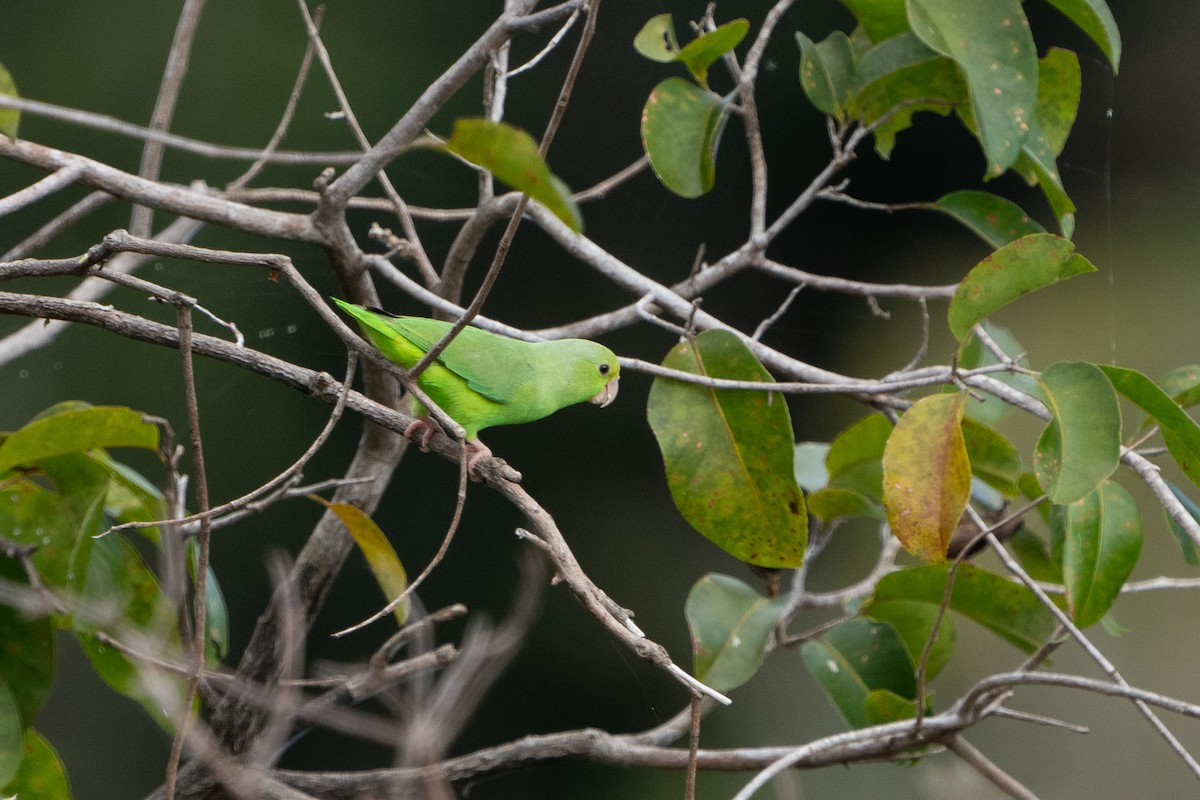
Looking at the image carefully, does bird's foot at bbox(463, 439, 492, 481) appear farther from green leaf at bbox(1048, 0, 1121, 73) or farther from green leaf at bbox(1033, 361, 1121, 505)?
green leaf at bbox(1048, 0, 1121, 73)

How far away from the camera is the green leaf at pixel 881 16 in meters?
1.50

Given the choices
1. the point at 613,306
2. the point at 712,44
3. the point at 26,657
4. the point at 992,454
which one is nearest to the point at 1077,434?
the point at 992,454

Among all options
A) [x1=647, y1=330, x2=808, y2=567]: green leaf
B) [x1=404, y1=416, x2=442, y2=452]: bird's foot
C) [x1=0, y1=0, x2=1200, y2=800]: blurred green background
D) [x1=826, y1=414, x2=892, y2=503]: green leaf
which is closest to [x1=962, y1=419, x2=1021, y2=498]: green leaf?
[x1=826, y1=414, x2=892, y2=503]: green leaf

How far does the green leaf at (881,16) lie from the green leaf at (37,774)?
1.56 meters

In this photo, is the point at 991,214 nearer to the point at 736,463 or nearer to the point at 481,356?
the point at 736,463

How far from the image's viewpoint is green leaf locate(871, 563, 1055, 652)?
1518mm

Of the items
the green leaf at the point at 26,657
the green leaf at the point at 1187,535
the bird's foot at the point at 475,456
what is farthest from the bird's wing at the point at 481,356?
the green leaf at the point at 1187,535

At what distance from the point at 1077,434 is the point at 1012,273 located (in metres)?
0.20

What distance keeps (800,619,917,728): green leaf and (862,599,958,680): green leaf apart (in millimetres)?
24

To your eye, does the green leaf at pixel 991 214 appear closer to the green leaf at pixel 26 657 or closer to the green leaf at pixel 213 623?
the green leaf at pixel 213 623

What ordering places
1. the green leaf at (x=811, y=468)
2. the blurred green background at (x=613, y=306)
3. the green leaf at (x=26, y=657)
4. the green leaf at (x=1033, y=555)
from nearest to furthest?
1. the green leaf at (x=26, y=657)
2. the green leaf at (x=1033, y=555)
3. the green leaf at (x=811, y=468)
4. the blurred green background at (x=613, y=306)

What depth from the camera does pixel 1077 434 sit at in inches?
44.3

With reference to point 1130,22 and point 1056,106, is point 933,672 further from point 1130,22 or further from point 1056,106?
point 1130,22

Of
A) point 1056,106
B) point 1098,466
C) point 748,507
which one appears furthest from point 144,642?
point 1056,106
